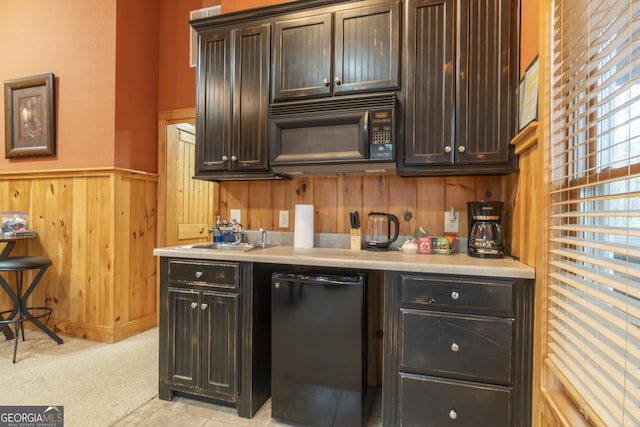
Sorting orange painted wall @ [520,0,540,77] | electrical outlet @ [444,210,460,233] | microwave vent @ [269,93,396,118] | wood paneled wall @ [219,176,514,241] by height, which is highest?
orange painted wall @ [520,0,540,77]

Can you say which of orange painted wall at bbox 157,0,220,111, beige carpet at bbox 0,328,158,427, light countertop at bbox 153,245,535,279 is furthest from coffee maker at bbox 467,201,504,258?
orange painted wall at bbox 157,0,220,111

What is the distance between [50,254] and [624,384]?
4.02m

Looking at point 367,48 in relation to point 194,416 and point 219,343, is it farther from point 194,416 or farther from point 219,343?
point 194,416

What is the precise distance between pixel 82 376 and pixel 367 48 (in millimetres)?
2898

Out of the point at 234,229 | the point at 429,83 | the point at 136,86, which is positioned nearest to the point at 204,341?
the point at 234,229

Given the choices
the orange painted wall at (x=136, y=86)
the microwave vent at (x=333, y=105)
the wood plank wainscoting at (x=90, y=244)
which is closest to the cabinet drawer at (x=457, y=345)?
the microwave vent at (x=333, y=105)

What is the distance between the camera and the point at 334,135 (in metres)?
1.96

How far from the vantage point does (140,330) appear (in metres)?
3.16

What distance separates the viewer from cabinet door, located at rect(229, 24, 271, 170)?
84.4 inches

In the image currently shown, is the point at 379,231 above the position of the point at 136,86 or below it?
below

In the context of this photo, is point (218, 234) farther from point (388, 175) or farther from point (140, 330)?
point (140, 330)

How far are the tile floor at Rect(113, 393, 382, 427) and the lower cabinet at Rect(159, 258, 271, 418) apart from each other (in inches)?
1.7

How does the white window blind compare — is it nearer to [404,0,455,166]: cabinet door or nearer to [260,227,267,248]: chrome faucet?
[404,0,455,166]: cabinet door

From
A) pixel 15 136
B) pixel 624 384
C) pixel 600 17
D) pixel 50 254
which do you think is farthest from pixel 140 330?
pixel 600 17
